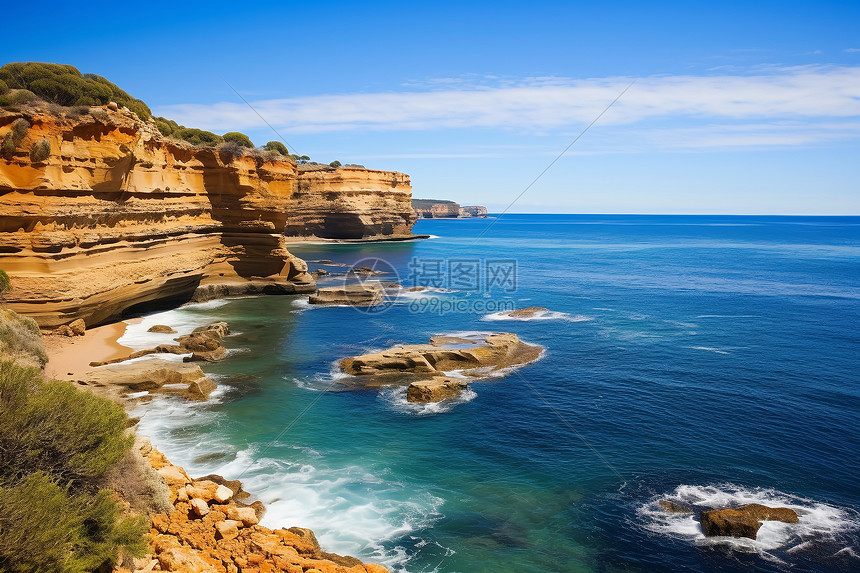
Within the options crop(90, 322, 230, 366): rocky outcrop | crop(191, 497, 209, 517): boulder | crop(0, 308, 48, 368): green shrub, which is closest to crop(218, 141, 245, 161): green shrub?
crop(90, 322, 230, 366): rocky outcrop

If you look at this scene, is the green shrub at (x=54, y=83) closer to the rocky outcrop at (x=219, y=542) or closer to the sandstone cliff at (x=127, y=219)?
the sandstone cliff at (x=127, y=219)

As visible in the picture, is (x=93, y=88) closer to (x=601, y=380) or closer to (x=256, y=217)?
(x=256, y=217)

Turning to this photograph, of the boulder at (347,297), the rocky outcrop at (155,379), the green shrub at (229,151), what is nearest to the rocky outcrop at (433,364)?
the rocky outcrop at (155,379)

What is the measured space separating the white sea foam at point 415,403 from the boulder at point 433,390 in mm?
249

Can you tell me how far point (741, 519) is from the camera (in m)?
15.6

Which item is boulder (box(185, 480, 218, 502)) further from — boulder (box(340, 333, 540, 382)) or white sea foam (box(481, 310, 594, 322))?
white sea foam (box(481, 310, 594, 322))

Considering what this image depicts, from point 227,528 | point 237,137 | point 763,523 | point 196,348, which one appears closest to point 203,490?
point 227,528

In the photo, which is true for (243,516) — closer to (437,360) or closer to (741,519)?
(741,519)

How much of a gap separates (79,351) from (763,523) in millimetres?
28777

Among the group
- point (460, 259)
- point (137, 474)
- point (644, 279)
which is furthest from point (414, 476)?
point (460, 259)

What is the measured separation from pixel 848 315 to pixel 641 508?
38.7m

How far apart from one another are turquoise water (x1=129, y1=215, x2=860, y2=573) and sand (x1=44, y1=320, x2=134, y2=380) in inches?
66.3

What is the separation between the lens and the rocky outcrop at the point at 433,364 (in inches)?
1054

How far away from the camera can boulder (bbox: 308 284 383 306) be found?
4838cm
